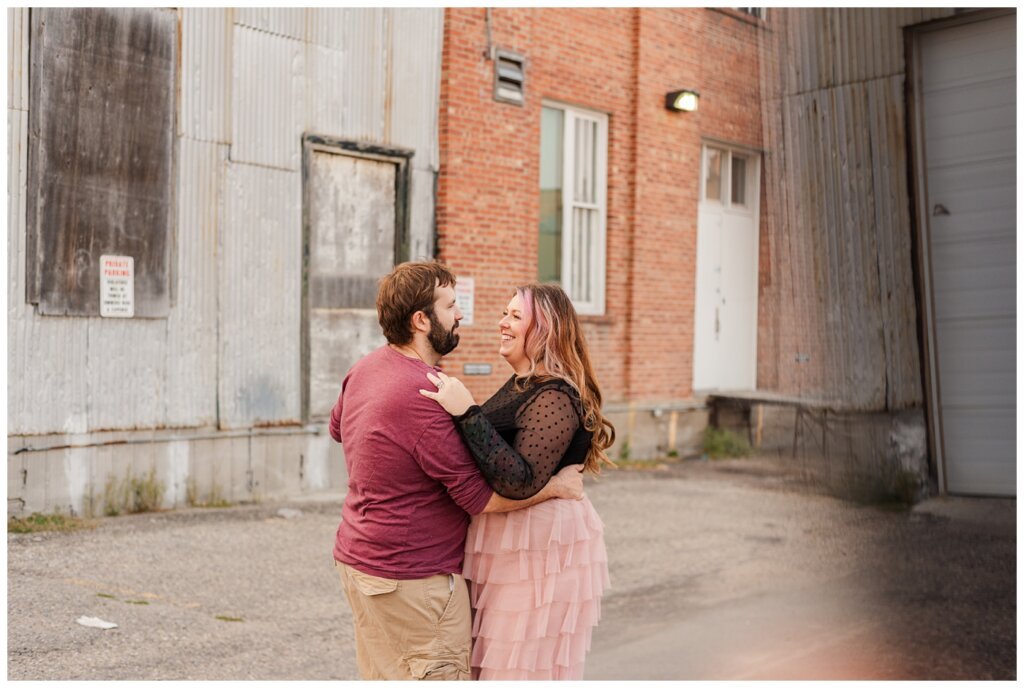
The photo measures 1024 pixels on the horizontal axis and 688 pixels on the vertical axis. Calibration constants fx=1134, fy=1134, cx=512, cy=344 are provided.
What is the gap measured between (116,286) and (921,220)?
6341 mm

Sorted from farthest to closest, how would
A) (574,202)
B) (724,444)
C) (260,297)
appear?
1. (724,444)
2. (574,202)
3. (260,297)

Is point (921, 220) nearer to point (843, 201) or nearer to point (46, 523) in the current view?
point (843, 201)

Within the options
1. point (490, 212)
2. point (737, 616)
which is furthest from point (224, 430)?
point (737, 616)

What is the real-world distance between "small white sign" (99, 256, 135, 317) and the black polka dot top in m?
5.93

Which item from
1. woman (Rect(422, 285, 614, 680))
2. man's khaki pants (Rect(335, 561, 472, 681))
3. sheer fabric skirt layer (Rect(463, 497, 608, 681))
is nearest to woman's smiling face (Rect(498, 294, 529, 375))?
woman (Rect(422, 285, 614, 680))

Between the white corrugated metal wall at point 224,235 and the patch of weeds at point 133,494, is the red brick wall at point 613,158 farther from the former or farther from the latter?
the patch of weeds at point 133,494

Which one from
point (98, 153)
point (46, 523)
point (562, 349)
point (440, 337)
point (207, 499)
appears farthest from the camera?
point (207, 499)

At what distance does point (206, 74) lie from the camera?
9.41 m

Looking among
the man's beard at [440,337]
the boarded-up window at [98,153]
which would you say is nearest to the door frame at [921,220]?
the man's beard at [440,337]

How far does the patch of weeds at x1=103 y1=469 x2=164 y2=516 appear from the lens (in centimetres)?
873

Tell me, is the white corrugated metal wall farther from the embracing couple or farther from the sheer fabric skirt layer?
the sheer fabric skirt layer

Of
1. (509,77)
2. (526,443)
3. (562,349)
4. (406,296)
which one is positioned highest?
(509,77)

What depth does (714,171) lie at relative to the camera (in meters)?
15.0

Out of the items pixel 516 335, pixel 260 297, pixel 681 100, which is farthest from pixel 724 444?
pixel 516 335
